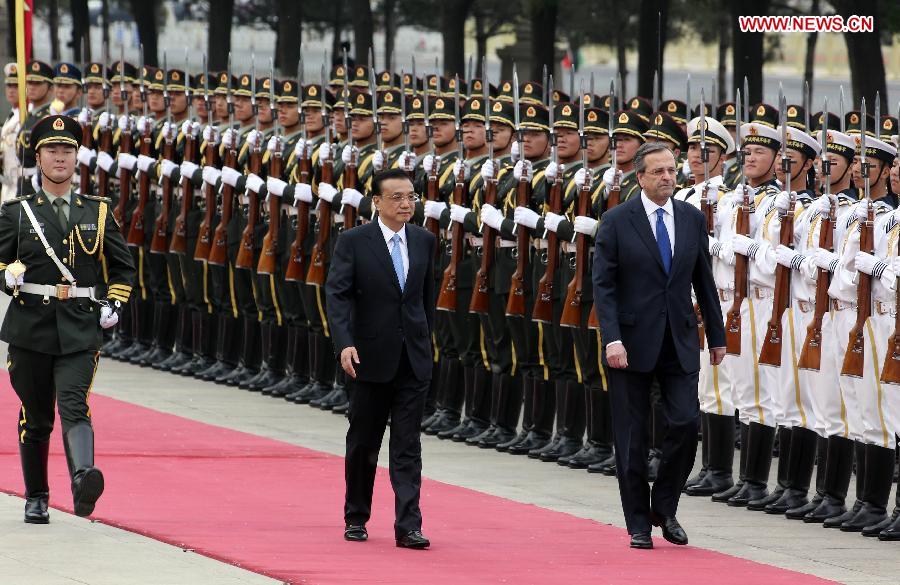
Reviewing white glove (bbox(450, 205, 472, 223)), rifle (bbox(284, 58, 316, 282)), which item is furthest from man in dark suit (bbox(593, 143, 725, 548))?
rifle (bbox(284, 58, 316, 282))

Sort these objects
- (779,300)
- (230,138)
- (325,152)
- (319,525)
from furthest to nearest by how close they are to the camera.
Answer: (230,138) < (325,152) < (779,300) < (319,525)

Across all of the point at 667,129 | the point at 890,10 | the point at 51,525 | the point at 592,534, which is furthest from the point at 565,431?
the point at 890,10

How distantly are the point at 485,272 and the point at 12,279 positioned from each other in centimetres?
382

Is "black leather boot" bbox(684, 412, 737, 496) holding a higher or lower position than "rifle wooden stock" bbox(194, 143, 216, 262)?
lower

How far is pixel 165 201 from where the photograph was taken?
15281 millimetres

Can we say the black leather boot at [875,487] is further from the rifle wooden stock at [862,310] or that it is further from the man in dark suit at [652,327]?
the man in dark suit at [652,327]

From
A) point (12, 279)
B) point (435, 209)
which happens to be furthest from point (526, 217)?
point (12, 279)

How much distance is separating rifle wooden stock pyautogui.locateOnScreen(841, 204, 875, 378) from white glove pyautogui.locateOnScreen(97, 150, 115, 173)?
7.51 metres

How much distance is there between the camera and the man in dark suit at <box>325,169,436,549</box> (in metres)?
8.80

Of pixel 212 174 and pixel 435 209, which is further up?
pixel 212 174

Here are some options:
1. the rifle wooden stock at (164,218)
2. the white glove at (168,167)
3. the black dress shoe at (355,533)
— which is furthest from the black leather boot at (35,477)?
the rifle wooden stock at (164,218)

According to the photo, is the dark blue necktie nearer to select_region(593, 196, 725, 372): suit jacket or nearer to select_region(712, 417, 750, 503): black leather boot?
select_region(593, 196, 725, 372): suit jacket

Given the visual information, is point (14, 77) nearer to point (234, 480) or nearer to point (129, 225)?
point (129, 225)

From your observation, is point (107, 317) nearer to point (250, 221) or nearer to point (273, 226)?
point (273, 226)
